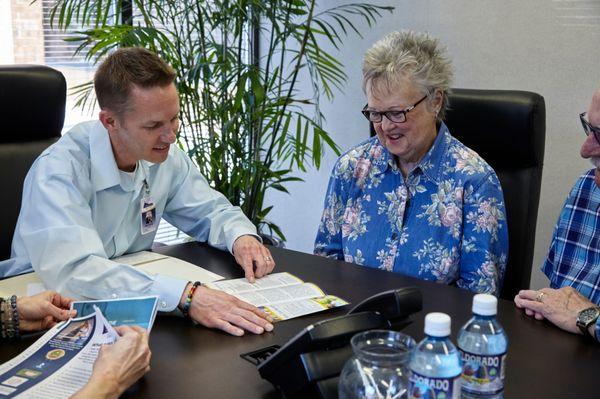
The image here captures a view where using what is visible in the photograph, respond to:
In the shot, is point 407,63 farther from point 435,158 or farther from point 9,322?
point 9,322

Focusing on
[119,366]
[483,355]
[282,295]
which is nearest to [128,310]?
[119,366]

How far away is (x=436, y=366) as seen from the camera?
1.03 m

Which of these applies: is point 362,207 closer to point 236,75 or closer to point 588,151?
point 588,151

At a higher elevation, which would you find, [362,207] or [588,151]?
[588,151]

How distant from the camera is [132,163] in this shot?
→ 2.13 metres

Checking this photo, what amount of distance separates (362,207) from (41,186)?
0.93 metres

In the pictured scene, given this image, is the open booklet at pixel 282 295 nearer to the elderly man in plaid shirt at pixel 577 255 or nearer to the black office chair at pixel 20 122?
the elderly man in plaid shirt at pixel 577 255

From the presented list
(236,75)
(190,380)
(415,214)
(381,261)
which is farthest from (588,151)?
(236,75)

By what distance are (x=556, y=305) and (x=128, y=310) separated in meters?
0.95

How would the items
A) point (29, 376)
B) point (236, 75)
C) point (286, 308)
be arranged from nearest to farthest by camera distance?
1. point (29, 376)
2. point (286, 308)
3. point (236, 75)

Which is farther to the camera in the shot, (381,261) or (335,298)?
(381,261)

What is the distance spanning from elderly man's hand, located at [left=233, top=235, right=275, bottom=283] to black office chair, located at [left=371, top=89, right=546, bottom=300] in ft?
2.46

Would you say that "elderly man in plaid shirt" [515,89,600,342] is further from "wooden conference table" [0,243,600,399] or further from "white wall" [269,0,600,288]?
"white wall" [269,0,600,288]

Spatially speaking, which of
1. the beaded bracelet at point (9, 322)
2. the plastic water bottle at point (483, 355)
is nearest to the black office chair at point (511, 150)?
the plastic water bottle at point (483, 355)
